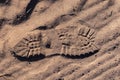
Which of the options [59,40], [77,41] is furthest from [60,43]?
[77,41]

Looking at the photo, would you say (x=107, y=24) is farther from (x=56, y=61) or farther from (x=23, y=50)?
(x=23, y=50)

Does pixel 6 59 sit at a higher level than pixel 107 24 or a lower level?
lower

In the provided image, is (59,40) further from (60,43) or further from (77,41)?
(77,41)

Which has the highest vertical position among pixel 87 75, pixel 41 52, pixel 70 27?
pixel 70 27

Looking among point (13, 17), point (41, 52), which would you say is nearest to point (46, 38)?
point (41, 52)

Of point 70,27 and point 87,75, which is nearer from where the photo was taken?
point 87,75
